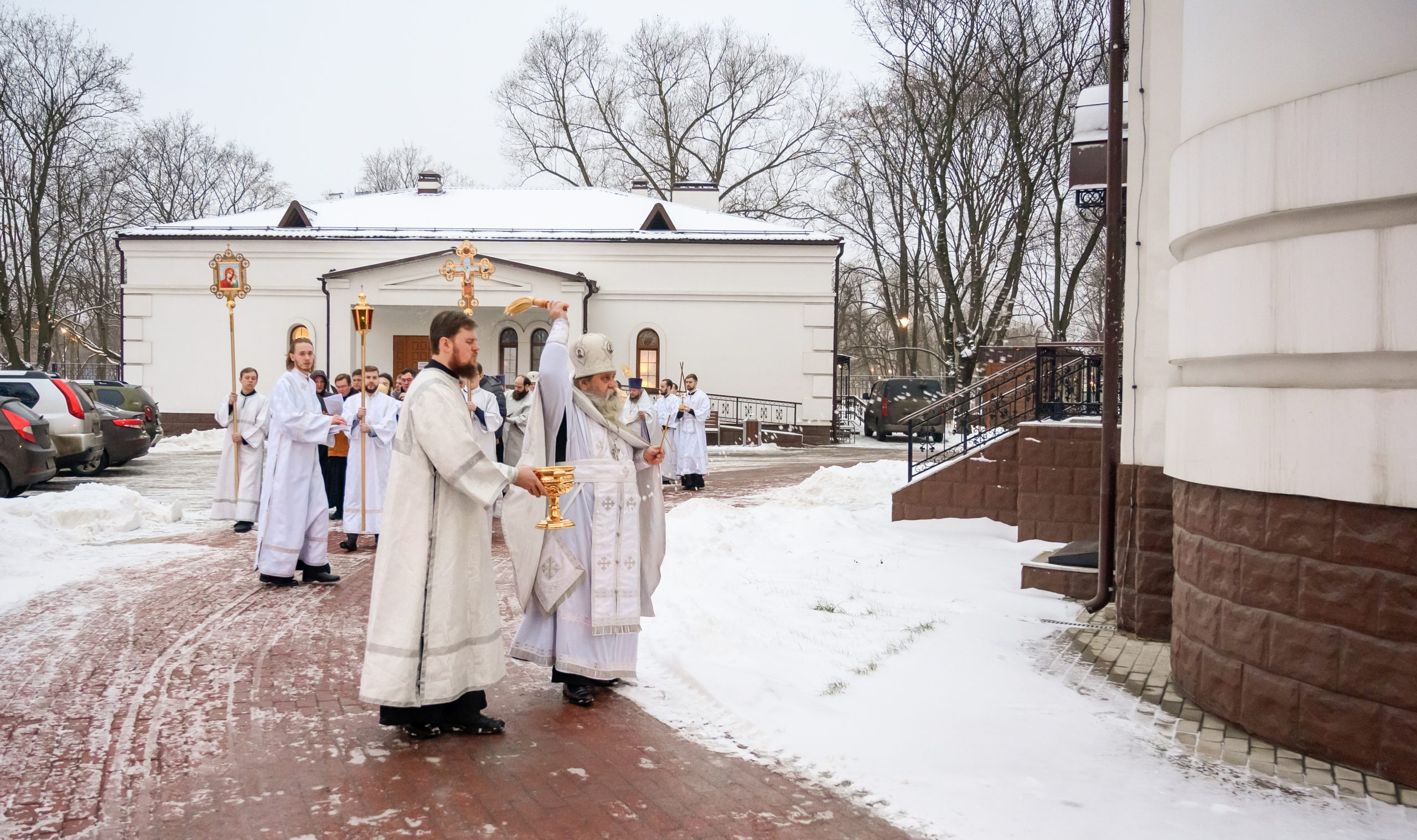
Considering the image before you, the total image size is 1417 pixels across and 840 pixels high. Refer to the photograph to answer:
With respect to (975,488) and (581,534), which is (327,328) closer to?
(975,488)

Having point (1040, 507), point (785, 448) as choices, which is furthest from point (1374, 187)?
point (785, 448)

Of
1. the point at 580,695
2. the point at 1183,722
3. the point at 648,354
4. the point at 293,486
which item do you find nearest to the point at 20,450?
the point at 293,486

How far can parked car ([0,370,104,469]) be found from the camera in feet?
55.0

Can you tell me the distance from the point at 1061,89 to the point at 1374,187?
1138 inches

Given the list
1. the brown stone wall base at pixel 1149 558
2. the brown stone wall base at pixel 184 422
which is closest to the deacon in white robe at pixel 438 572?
the brown stone wall base at pixel 1149 558

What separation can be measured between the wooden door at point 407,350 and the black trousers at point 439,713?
90.9ft

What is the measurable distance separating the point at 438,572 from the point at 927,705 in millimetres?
2566

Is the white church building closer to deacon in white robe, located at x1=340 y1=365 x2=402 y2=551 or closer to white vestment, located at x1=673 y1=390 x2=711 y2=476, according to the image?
white vestment, located at x1=673 y1=390 x2=711 y2=476

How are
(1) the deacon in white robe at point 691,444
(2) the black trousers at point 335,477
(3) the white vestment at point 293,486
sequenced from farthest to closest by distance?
(1) the deacon in white robe at point 691,444 → (2) the black trousers at point 335,477 → (3) the white vestment at point 293,486

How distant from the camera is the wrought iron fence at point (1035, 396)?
11305 millimetres

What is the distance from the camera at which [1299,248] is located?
15.2 feet

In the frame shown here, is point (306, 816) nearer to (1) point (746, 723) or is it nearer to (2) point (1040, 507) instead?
(1) point (746, 723)

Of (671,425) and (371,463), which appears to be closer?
(371,463)

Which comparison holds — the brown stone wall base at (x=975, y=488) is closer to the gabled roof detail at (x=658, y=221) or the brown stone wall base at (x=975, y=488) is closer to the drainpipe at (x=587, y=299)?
the drainpipe at (x=587, y=299)
